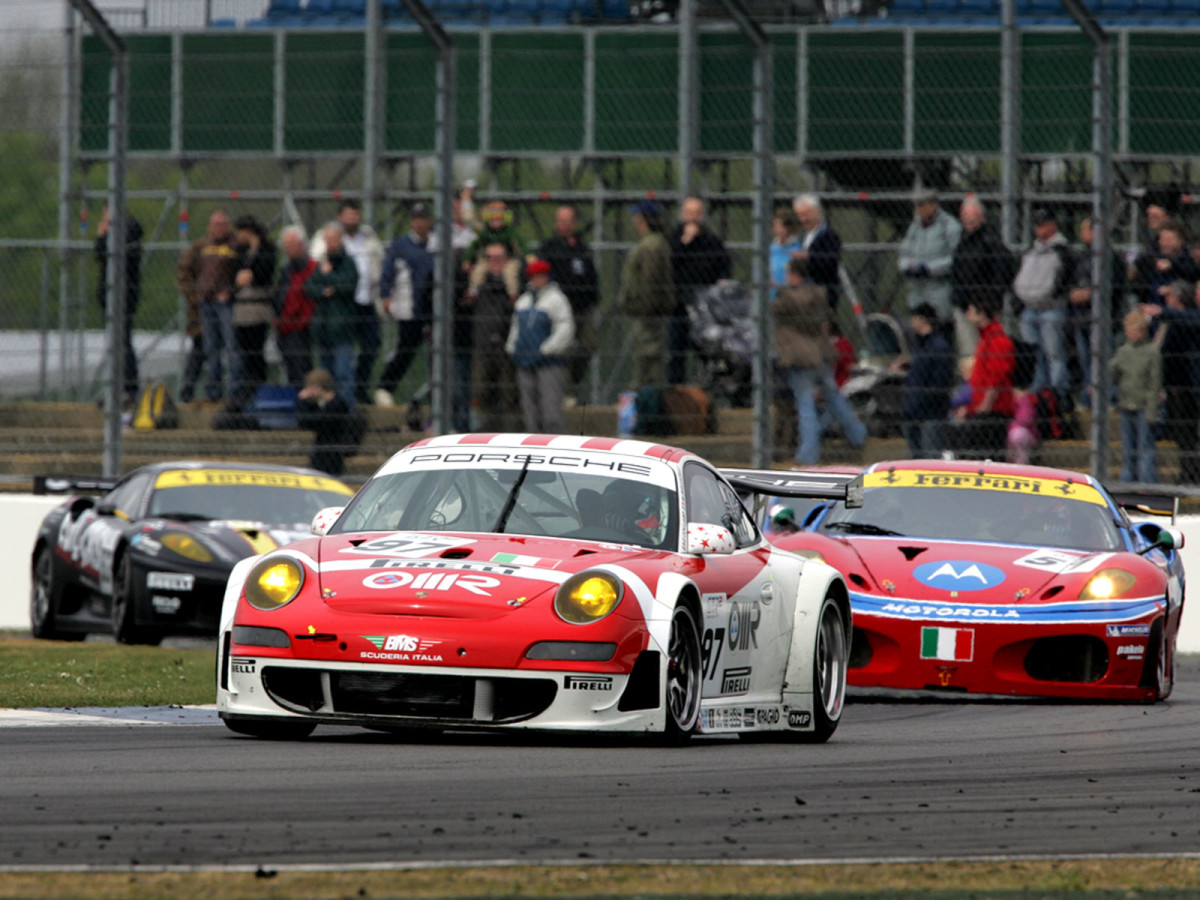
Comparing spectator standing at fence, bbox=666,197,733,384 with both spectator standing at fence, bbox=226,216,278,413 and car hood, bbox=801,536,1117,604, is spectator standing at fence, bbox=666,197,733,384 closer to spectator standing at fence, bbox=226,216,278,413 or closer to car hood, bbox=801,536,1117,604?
spectator standing at fence, bbox=226,216,278,413

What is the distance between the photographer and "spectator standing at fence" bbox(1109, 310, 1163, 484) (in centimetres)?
1451

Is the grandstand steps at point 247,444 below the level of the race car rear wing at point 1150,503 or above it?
above

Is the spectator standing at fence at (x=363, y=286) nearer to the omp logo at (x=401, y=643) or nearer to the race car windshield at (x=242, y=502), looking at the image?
the race car windshield at (x=242, y=502)

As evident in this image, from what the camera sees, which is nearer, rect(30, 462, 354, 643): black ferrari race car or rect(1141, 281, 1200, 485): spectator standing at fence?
rect(30, 462, 354, 643): black ferrari race car

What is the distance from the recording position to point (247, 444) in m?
16.0

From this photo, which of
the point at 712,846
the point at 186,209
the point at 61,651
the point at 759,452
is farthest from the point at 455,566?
the point at 186,209

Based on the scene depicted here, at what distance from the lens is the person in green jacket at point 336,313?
15.8 meters

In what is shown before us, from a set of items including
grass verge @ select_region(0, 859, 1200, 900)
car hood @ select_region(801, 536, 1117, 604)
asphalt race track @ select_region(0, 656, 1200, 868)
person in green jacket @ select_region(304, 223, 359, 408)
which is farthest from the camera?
person in green jacket @ select_region(304, 223, 359, 408)

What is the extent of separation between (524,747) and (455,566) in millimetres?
658

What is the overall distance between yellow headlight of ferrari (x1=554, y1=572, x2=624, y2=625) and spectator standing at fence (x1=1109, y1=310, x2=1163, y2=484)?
7.75 meters

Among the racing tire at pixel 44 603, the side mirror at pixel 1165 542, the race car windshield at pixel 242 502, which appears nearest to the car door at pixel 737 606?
the side mirror at pixel 1165 542

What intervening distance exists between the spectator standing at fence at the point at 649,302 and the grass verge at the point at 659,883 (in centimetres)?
999

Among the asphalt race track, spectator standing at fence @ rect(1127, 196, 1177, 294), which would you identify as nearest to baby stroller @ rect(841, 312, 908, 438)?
spectator standing at fence @ rect(1127, 196, 1177, 294)

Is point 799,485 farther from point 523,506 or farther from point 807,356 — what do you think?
point 807,356
